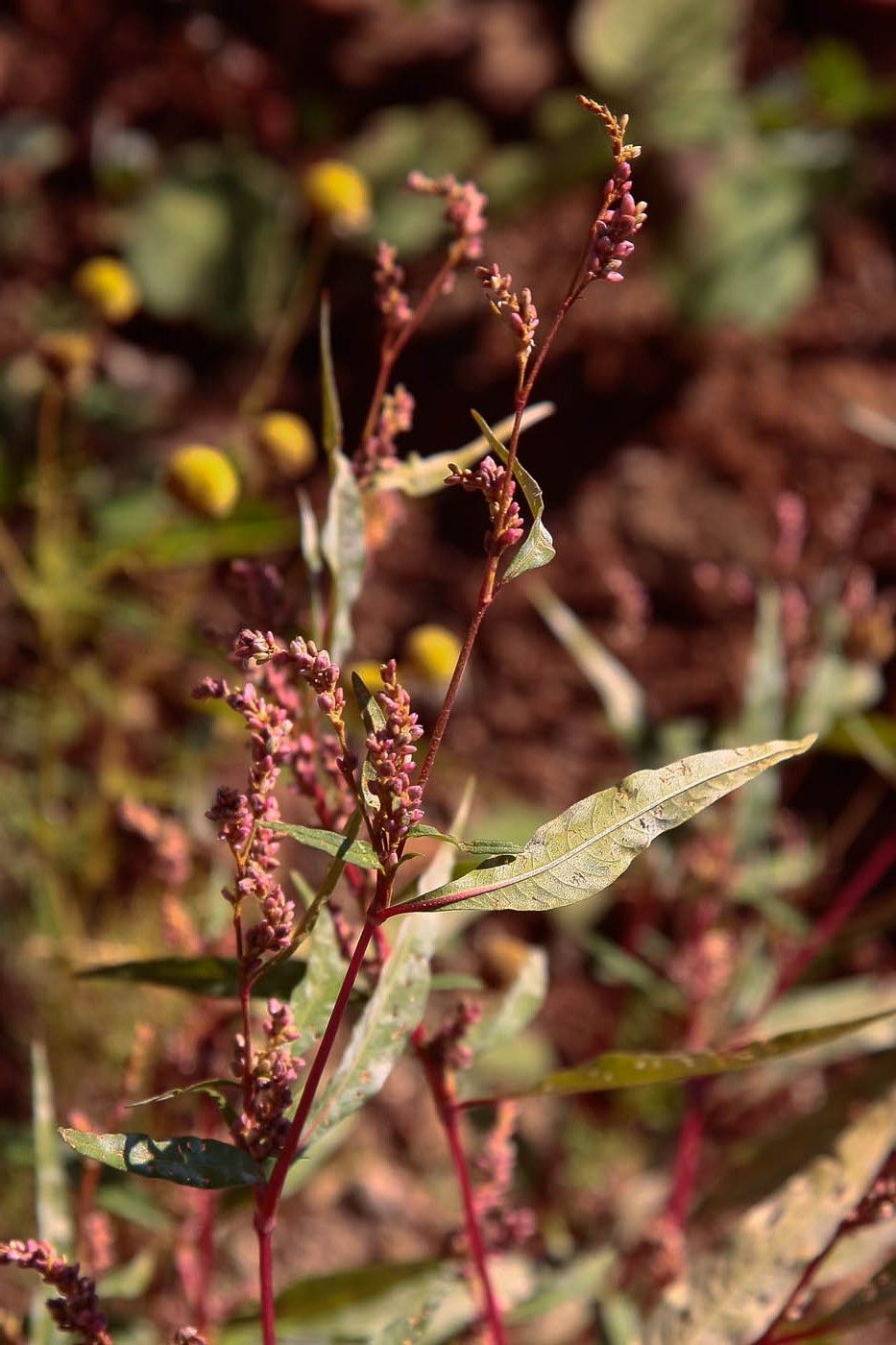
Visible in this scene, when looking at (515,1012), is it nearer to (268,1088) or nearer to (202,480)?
(268,1088)

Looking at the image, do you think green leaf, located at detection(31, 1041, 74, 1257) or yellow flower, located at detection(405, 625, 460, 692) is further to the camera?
yellow flower, located at detection(405, 625, 460, 692)

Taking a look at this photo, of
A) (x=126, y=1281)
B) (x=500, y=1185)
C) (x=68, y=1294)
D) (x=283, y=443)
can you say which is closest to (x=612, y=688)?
(x=283, y=443)

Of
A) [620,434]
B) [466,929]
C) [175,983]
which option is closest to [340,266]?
[620,434]

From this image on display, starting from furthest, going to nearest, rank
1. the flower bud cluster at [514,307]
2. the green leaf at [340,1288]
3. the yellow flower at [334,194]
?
the yellow flower at [334,194]
the green leaf at [340,1288]
the flower bud cluster at [514,307]

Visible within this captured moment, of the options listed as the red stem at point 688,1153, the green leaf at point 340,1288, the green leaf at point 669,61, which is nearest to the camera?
the green leaf at point 340,1288

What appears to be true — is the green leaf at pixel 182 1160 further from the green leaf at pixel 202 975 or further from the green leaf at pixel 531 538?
the green leaf at pixel 531 538

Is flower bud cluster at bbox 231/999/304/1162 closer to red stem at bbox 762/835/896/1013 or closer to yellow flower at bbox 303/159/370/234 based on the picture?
red stem at bbox 762/835/896/1013

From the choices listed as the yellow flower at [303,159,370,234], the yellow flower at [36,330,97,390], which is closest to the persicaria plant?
the yellow flower at [36,330,97,390]

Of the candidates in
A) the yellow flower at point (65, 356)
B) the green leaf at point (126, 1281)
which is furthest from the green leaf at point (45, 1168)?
the yellow flower at point (65, 356)
